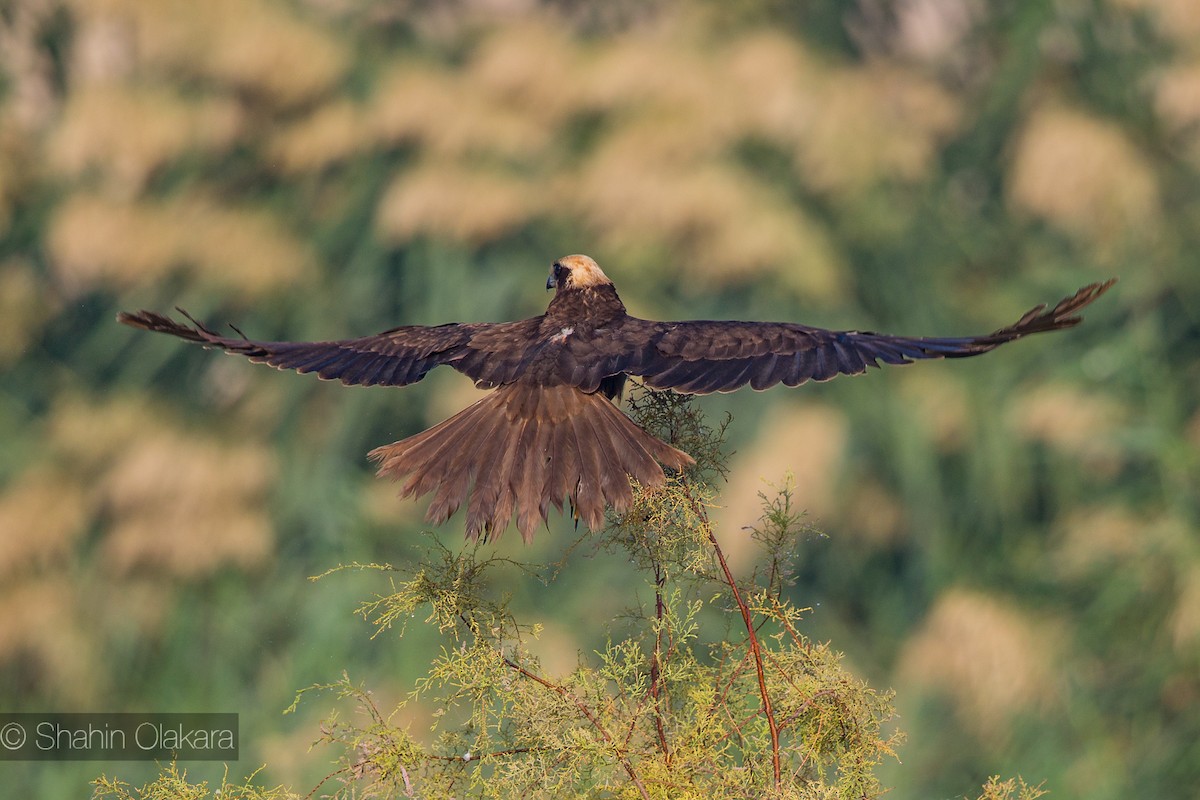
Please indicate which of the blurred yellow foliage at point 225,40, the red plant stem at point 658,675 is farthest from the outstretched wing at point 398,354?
the blurred yellow foliage at point 225,40

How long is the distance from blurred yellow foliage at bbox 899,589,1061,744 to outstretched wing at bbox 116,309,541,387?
857 cm

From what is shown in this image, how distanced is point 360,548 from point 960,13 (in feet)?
22.7

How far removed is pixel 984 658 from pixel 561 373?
8893mm

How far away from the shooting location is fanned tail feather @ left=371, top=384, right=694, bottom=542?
386 centimetres

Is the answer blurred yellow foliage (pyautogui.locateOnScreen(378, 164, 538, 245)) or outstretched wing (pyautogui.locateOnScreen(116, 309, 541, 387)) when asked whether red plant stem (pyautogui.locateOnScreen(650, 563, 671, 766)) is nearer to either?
outstretched wing (pyautogui.locateOnScreen(116, 309, 541, 387))

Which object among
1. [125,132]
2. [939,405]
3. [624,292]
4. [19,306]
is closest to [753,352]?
[624,292]

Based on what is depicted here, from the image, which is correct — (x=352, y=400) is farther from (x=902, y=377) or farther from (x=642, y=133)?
(x=902, y=377)

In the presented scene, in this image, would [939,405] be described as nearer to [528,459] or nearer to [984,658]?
[984,658]

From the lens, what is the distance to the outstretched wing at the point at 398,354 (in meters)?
4.70

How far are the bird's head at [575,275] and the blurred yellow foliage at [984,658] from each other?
8.06 metres

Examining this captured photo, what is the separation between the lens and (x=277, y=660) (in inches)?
522

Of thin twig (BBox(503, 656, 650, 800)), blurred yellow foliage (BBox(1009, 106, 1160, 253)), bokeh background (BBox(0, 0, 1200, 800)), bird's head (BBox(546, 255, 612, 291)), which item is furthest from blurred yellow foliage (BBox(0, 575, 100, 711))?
thin twig (BBox(503, 656, 650, 800))

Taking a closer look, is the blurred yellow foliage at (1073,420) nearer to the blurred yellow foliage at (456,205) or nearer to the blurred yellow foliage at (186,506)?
the blurred yellow foliage at (456,205)

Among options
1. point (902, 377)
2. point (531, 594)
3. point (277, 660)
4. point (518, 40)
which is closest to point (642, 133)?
Answer: point (518, 40)
